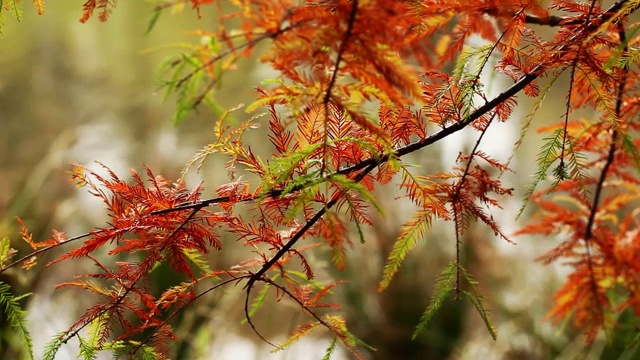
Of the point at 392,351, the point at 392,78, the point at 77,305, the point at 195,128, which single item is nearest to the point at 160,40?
the point at 195,128

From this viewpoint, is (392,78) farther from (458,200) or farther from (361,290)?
(361,290)

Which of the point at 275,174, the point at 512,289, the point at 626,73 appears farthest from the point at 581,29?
the point at 512,289

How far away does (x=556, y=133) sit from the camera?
0.55 meters

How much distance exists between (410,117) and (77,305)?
74.1 inches

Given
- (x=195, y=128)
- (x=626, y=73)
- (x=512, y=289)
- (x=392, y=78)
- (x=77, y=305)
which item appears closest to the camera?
(x=392, y=78)

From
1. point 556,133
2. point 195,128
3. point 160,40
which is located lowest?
point 556,133

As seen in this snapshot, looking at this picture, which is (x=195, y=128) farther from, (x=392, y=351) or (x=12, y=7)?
(x=12, y=7)

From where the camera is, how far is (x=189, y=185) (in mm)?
2020

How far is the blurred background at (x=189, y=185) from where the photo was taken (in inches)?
69.7

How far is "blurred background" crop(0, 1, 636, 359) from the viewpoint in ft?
5.81

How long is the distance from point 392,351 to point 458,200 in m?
1.37

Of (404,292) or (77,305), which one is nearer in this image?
(404,292)

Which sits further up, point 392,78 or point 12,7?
point 12,7

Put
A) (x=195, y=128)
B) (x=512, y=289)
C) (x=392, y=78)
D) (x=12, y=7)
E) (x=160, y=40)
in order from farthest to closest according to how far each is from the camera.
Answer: (x=160, y=40), (x=195, y=128), (x=512, y=289), (x=12, y=7), (x=392, y=78)
